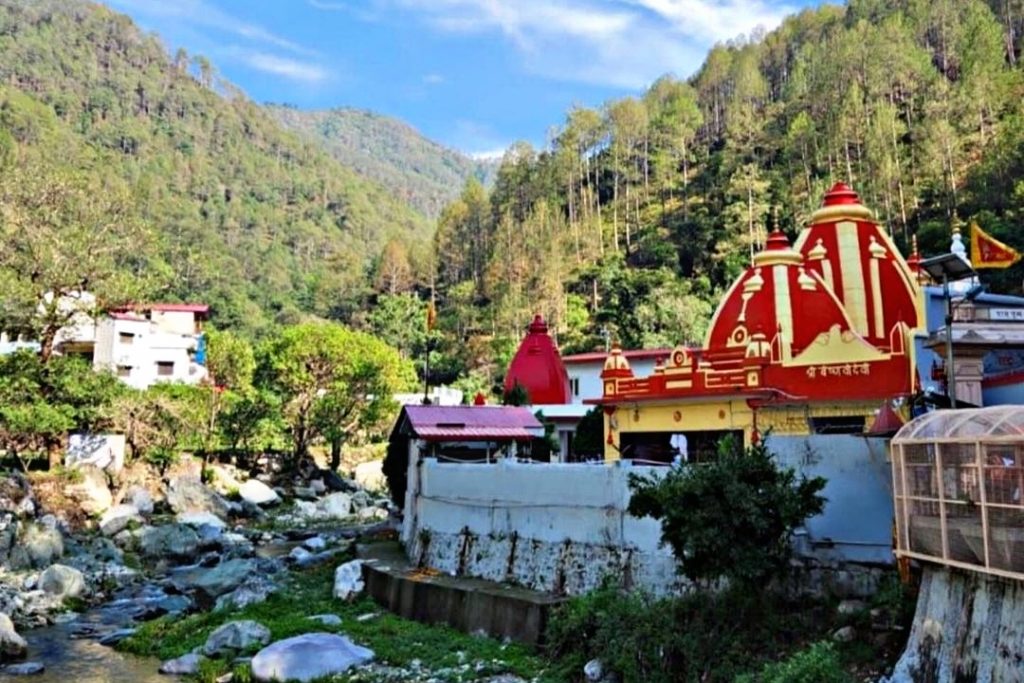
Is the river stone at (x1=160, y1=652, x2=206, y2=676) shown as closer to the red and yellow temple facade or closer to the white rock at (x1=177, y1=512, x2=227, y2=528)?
the red and yellow temple facade

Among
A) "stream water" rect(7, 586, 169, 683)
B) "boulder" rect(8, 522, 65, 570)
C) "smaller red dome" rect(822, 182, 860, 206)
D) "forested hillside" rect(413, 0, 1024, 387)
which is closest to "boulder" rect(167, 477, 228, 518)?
"boulder" rect(8, 522, 65, 570)

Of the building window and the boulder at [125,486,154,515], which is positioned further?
the boulder at [125,486,154,515]

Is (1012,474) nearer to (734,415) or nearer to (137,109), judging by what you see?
(734,415)

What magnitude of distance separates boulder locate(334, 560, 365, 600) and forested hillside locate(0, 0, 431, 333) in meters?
64.3

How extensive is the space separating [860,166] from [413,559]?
5551 centimetres

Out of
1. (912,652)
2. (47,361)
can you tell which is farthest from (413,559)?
(47,361)

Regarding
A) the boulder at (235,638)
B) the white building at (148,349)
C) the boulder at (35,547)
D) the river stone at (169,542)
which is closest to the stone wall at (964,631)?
the boulder at (235,638)

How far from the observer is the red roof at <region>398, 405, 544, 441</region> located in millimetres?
23891

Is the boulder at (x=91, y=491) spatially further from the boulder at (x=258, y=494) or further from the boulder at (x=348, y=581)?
the boulder at (x=348, y=581)

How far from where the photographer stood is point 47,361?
1410 inches

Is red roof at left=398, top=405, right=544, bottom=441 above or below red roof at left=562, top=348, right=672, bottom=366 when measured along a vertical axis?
below

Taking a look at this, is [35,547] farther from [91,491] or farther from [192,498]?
[192,498]

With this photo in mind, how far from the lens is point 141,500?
119 ft

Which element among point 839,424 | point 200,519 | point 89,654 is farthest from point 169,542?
point 839,424
